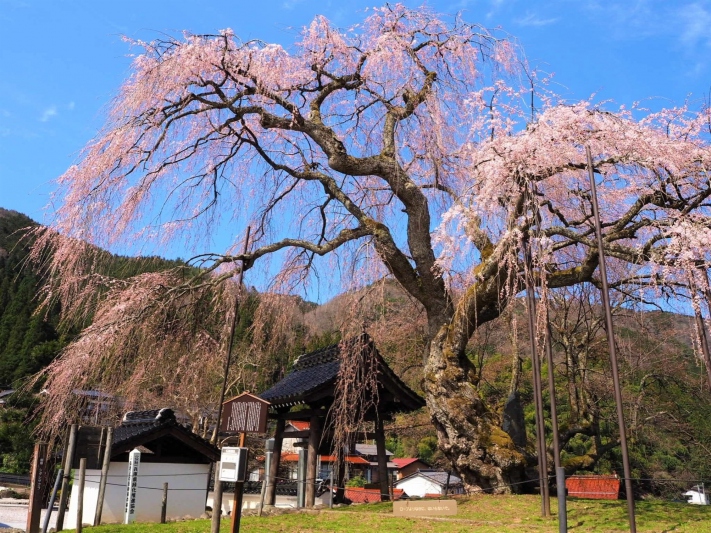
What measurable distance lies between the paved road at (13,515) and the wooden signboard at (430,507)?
863 centimetres

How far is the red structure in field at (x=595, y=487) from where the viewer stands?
12167 millimetres

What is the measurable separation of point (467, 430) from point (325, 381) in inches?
102

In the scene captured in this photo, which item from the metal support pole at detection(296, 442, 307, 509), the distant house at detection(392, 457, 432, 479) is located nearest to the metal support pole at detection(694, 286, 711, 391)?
the metal support pole at detection(296, 442, 307, 509)

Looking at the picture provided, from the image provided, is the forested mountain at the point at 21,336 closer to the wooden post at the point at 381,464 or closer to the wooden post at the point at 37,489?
the wooden post at the point at 381,464

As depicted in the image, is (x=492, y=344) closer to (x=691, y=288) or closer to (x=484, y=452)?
(x=484, y=452)

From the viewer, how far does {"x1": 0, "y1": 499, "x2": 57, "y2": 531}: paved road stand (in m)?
13.1

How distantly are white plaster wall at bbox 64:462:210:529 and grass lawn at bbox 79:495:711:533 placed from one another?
2655mm

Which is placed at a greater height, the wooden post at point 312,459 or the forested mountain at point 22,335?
the forested mountain at point 22,335

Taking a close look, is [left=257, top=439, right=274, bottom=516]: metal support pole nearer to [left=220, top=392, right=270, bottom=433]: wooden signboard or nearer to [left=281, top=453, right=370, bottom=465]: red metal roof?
[left=220, top=392, right=270, bottom=433]: wooden signboard

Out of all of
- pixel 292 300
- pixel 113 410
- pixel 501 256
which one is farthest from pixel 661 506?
pixel 113 410

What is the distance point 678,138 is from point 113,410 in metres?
11.3

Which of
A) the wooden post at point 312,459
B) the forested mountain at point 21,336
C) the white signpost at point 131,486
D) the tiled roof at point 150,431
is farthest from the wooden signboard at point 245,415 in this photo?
the forested mountain at point 21,336

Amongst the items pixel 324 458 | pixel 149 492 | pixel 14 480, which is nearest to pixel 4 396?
pixel 14 480

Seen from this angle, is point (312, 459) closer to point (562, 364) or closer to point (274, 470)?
point (274, 470)
